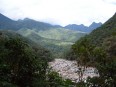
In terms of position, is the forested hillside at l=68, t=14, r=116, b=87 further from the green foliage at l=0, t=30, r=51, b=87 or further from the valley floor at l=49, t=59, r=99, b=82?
the green foliage at l=0, t=30, r=51, b=87

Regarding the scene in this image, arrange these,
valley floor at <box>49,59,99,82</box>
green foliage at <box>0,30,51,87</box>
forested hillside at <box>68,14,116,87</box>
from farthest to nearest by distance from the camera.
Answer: valley floor at <box>49,59,99,82</box>, forested hillside at <box>68,14,116,87</box>, green foliage at <box>0,30,51,87</box>

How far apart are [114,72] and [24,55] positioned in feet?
34.8

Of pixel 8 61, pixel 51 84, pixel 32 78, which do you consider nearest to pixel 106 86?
pixel 51 84

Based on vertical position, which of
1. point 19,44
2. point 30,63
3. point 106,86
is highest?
point 19,44

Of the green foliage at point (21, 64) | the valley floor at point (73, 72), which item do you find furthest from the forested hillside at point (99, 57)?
the green foliage at point (21, 64)

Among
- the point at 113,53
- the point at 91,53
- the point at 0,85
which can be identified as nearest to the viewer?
the point at 0,85

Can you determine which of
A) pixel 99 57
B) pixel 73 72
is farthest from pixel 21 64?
pixel 73 72

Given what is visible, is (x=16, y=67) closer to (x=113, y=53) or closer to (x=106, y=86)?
(x=106, y=86)

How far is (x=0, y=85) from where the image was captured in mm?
25172

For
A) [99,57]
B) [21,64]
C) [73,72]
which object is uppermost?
[99,57]

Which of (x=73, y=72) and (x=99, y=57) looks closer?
(x=99, y=57)

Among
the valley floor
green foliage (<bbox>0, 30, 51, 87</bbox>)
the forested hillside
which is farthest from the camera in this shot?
the valley floor

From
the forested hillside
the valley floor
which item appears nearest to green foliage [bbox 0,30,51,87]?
the forested hillside

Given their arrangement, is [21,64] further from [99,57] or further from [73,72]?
[73,72]
